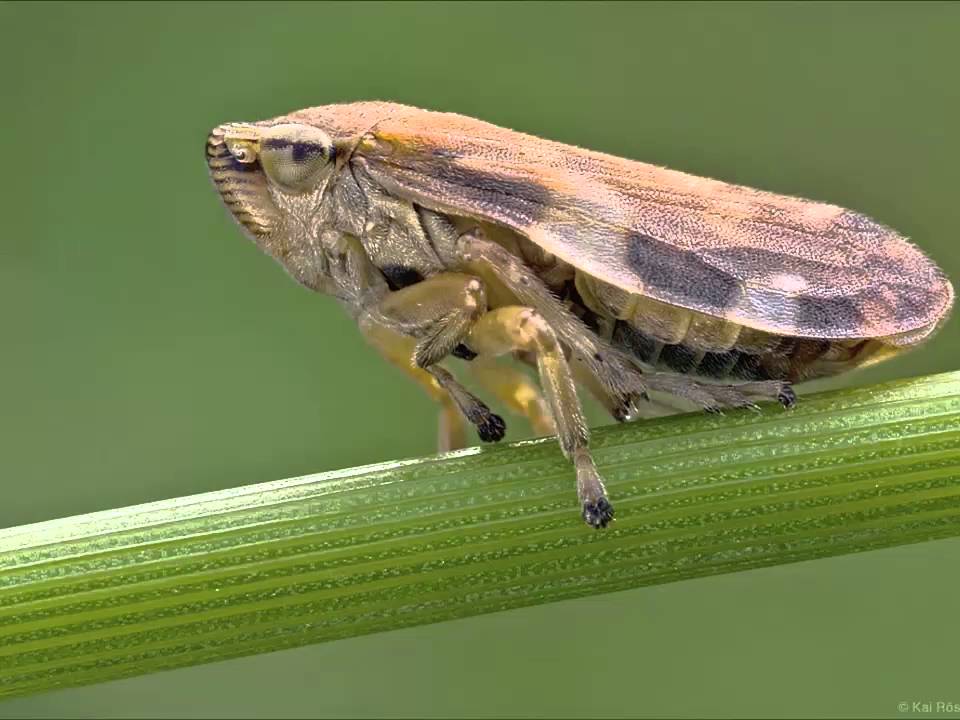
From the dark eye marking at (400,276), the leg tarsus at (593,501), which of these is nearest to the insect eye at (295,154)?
the dark eye marking at (400,276)

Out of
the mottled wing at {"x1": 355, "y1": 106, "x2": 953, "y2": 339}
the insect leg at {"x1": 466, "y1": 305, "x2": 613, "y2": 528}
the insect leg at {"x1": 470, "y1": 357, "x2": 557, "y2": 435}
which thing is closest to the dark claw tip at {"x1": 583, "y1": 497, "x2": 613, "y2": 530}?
the insect leg at {"x1": 466, "y1": 305, "x2": 613, "y2": 528}

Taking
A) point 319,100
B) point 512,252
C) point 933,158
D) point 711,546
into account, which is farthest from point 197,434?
point 933,158

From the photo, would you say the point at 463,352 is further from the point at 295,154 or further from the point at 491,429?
the point at 295,154

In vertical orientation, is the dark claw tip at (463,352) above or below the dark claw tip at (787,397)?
below

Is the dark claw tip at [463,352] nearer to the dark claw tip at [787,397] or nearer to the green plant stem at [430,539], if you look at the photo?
the green plant stem at [430,539]

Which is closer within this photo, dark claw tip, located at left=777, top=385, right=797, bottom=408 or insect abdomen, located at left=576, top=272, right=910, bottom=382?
dark claw tip, located at left=777, top=385, right=797, bottom=408

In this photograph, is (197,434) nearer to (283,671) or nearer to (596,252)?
(283,671)

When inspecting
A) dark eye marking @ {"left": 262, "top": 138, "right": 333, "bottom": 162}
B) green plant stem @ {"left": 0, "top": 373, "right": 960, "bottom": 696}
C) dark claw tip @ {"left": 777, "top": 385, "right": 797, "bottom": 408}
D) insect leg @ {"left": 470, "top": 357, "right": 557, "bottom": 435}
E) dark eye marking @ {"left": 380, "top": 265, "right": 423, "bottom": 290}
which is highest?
dark eye marking @ {"left": 262, "top": 138, "right": 333, "bottom": 162}

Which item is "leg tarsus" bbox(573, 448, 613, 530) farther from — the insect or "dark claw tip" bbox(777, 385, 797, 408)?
"dark claw tip" bbox(777, 385, 797, 408)
